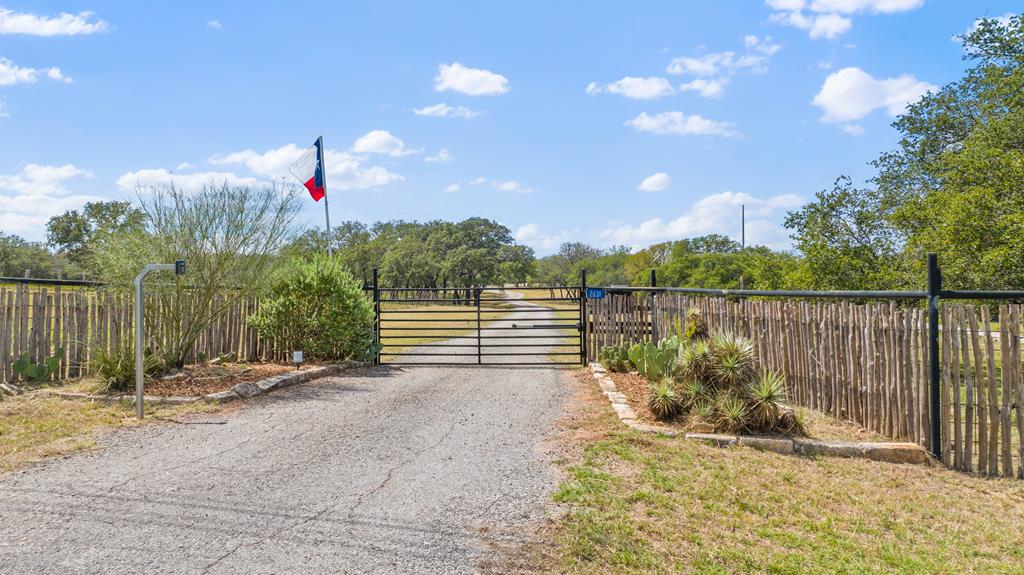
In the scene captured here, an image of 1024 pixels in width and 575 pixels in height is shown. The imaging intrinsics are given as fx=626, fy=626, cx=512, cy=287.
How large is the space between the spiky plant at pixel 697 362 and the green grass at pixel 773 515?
3.16ft

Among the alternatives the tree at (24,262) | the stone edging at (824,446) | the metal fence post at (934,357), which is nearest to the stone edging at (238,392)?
the stone edging at (824,446)

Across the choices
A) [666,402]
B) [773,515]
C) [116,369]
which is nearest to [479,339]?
[116,369]

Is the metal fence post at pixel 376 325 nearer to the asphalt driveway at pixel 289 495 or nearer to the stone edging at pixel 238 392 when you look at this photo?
the stone edging at pixel 238 392

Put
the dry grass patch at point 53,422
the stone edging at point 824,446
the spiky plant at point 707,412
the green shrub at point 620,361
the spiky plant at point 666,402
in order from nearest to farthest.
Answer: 1. the stone edging at point 824,446
2. the dry grass patch at point 53,422
3. the spiky plant at point 707,412
4. the spiky plant at point 666,402
5. the green shrub at point 620,361

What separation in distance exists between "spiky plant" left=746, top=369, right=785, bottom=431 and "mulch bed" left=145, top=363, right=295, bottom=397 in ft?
22.0

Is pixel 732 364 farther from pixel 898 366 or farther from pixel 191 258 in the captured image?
pixel 191 258

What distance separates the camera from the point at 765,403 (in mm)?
5832

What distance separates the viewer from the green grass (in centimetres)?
340

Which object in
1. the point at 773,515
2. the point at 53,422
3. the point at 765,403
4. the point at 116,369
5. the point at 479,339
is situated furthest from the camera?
the point at 479,339

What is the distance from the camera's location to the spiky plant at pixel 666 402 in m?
6.42

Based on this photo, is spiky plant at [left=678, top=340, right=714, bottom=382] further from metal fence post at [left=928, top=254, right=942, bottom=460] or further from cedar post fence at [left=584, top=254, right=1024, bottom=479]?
metal fence post at [left=928, top=254, right=942, bottom=460]

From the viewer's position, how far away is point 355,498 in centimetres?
434

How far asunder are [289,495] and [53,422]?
4.04 metres

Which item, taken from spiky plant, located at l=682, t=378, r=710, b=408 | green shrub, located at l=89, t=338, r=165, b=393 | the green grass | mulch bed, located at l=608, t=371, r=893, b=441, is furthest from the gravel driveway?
green shrub, located at l=89, t=338, r=165, b=393
